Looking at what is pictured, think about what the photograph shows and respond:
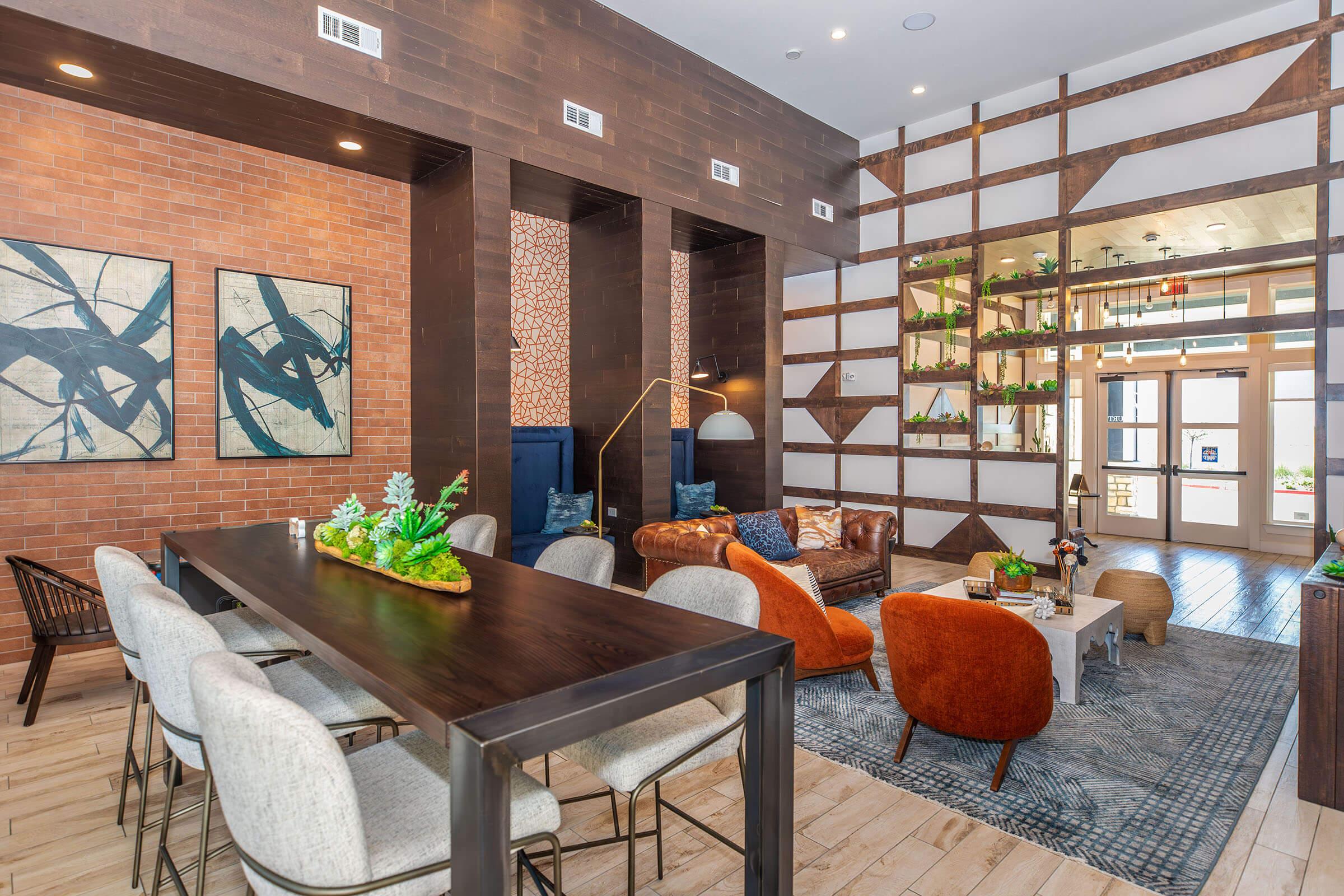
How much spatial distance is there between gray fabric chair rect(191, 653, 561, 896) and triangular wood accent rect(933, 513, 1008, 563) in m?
6.33

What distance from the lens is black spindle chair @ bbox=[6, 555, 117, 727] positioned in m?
3.31

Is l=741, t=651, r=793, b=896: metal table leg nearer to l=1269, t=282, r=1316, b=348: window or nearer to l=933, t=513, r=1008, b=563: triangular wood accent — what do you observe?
l=933, t=513, r=1008, b=563: triangular wood accent

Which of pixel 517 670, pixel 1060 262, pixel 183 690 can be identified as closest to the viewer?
pixel 517 670

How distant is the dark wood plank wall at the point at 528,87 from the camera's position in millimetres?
3496

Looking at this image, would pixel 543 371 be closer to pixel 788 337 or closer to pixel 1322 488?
pixel 788 337

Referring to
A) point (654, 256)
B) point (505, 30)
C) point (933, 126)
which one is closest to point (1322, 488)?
point (933, 126)

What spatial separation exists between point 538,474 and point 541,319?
4.87 ft

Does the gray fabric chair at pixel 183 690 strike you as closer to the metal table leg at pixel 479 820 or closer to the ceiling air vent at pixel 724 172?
the metal table leg at pixel 479 820

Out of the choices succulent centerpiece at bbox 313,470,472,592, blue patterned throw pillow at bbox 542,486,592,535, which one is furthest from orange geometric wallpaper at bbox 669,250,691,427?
succulent centerpiece at bbox 313,470,472,592

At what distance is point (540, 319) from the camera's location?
6.44m

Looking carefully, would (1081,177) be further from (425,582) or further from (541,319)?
(425,582)

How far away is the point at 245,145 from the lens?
4.71m

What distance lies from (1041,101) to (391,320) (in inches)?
239

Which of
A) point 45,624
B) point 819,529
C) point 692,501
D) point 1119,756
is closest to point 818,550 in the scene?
point 819,529
